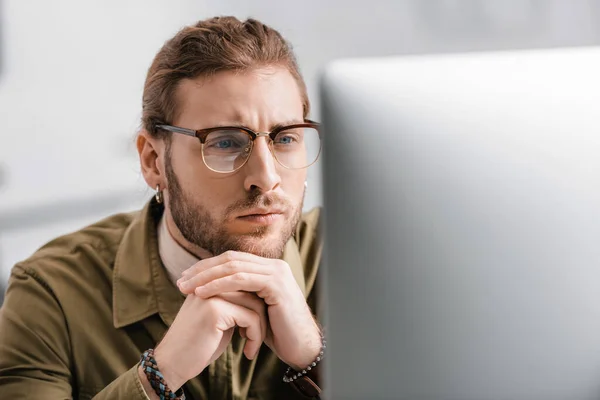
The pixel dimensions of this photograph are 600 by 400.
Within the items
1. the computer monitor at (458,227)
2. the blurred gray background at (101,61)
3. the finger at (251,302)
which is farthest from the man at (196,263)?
the blurred gray background at (101,61)

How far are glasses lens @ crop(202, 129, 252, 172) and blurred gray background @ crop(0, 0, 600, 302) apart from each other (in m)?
1.30

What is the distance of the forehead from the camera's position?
1247 mm

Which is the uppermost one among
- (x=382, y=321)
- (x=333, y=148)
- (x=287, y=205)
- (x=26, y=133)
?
(x=333, y=148)

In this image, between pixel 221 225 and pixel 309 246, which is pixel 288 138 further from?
pixel 309 246

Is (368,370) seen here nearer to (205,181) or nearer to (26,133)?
(205,181)

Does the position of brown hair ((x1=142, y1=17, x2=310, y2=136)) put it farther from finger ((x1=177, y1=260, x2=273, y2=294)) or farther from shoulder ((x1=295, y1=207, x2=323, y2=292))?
finger ((x1=177, y1=260, x2=273, y2=294))

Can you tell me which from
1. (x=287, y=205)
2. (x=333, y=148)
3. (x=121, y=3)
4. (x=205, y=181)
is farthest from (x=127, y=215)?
(x=121, y=3)

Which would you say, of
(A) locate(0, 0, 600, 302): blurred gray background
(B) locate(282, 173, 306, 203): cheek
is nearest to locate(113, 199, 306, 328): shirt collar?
(B) locate(282, 173, 306, 203): cheek

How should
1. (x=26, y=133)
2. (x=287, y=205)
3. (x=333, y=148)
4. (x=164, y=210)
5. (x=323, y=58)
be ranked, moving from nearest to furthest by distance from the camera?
(x=333, y=148) < (x=287, y=205) < (x=164, y=210) < (x=26, y=133) < (x=323, y=58)

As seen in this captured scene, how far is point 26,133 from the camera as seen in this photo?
2465 mm

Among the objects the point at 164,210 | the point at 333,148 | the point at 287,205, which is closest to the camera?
the point at 333,148

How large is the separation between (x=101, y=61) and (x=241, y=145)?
141 centimetres

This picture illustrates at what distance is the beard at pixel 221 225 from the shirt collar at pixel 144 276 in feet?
0.18

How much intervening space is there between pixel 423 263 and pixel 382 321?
0.18 feet
